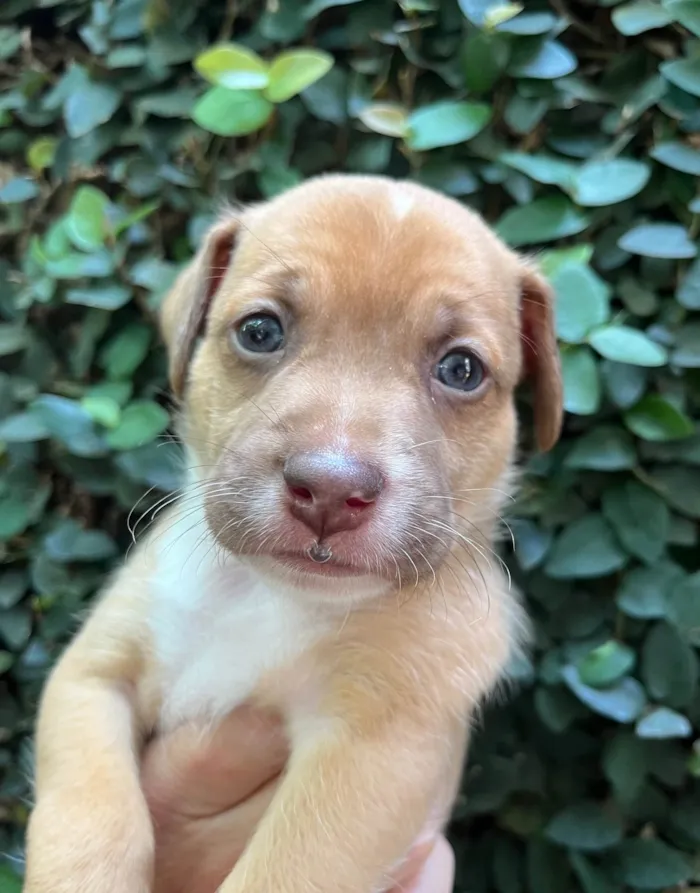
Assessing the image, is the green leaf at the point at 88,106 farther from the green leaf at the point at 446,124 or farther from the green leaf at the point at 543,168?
the green leaf at the point at 543,168

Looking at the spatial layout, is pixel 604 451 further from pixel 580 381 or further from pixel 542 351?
pixel 542 351

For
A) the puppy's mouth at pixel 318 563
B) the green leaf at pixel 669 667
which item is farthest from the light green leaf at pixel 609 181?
the puppy's mouth at pixel 318 563

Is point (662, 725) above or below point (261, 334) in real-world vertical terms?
below

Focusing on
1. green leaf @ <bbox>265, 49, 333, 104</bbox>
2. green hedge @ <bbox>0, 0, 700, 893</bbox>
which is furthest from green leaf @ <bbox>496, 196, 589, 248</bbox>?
green leaf @ <bbox>265, 49, 333, 104</bbox>

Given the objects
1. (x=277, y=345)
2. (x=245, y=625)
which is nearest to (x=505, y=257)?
(x=277, y=345)

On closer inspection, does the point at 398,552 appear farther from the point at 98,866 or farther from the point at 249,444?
the point at 98,866

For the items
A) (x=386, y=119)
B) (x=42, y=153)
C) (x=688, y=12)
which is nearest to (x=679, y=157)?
(x=688, y=12)
